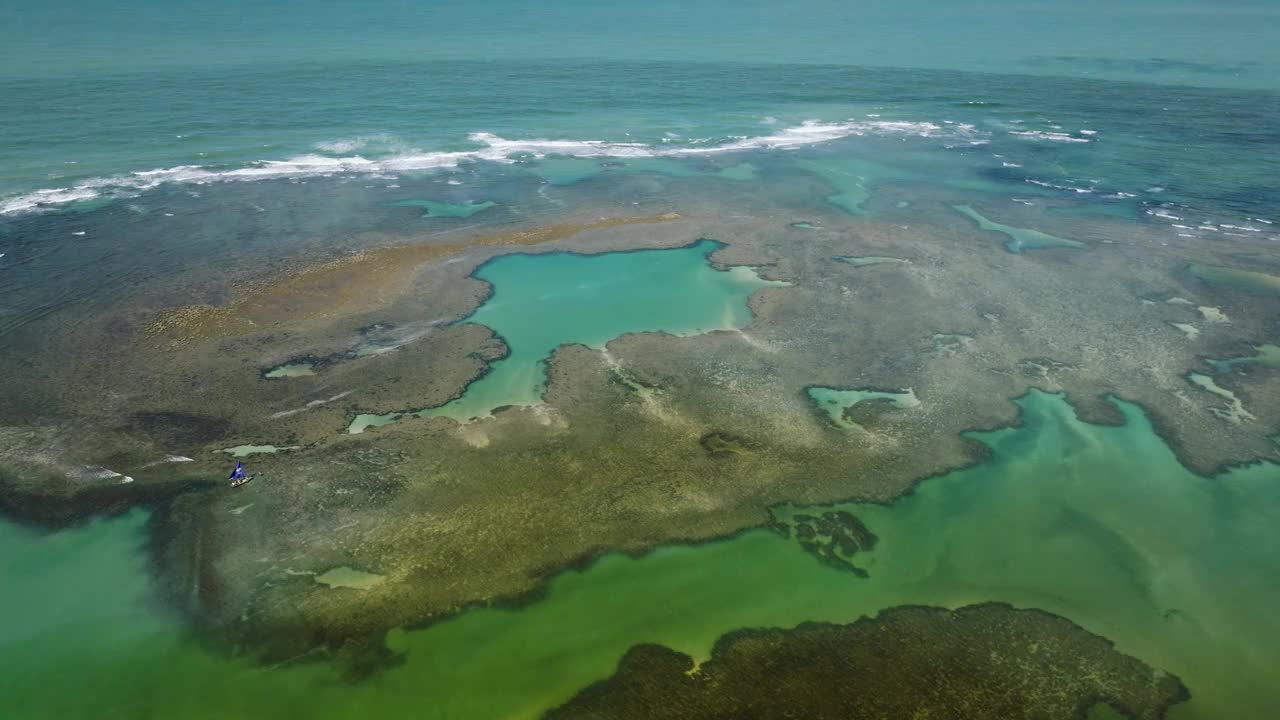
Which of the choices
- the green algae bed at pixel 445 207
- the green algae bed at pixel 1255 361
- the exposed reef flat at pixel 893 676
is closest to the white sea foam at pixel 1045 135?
the green algae bed at pixel 1255 361

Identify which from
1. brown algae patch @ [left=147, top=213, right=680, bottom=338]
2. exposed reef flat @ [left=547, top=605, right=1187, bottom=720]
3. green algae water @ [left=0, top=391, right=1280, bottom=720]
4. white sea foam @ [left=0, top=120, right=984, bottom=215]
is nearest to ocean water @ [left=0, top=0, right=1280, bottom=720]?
green algae water @ [left=0, top=391, right=1280, bottom=720]

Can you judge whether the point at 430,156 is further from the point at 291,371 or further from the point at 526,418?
the point at 526,418

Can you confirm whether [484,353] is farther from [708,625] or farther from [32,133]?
[32,133]

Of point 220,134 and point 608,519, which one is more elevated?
point 220,134

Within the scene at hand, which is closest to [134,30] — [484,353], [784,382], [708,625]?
[484,353]

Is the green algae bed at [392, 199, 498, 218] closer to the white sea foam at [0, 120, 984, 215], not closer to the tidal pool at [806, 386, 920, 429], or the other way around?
the white sea foam at [0, 120, 984, 215]

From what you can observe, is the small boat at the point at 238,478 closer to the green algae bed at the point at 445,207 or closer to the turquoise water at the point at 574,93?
the green algae bed at the point at 445,207
